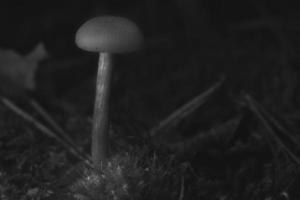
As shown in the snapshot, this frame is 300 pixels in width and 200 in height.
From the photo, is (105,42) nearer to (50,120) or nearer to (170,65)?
(50,120)

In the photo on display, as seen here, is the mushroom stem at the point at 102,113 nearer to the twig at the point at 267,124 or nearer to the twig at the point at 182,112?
the twig at the point at 182,112

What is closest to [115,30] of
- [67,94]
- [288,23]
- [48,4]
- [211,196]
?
[211,196]

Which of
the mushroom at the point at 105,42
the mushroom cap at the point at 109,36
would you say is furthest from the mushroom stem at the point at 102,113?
the mushroom cap at the point at 109,36

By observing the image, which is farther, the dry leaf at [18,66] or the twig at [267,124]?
the dry leaf at [18,66]

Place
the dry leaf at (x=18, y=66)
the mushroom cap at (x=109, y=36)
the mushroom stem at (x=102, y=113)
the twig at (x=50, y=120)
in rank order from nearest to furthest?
the mushroom cap at (x=109, y=36) < the mushroom stem at (x=102, y=113) < the twig at (x=50, y=120) < the dry leaf at (x=18, y=66)

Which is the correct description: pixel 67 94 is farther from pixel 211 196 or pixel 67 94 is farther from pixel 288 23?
pixel 288 23
